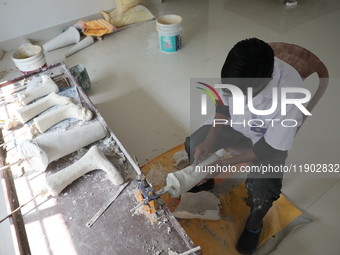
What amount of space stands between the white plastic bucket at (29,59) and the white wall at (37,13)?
0.89 m

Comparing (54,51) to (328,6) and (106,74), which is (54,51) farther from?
(328,6)

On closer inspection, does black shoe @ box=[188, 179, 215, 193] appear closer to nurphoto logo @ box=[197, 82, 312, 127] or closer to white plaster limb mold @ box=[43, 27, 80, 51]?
nurphoto logo @ box=[197, 82, 312, 127]

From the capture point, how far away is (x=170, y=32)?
8.91 ft

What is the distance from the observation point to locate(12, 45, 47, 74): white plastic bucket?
2.21m

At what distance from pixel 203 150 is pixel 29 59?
1732 mm

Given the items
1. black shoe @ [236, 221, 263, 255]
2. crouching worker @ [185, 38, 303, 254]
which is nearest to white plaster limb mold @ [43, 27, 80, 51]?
crouching worker @ [185, 38, 303, 254]

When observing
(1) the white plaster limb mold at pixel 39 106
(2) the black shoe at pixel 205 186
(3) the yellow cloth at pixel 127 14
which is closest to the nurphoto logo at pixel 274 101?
(2) the black shoe at pixel 205 186

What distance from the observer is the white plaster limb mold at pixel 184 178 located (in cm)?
129

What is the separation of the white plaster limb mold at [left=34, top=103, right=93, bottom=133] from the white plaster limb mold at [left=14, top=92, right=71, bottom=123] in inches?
3.3

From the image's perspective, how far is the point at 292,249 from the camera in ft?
4.41

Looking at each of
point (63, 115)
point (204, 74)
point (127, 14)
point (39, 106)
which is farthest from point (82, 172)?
point (127, 14)

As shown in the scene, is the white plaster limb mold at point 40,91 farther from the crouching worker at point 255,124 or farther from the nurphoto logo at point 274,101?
the nurphoto logo at point 274,101

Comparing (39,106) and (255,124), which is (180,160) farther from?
(39,106)

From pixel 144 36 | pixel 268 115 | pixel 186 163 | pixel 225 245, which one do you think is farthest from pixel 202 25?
pixel 225 245
